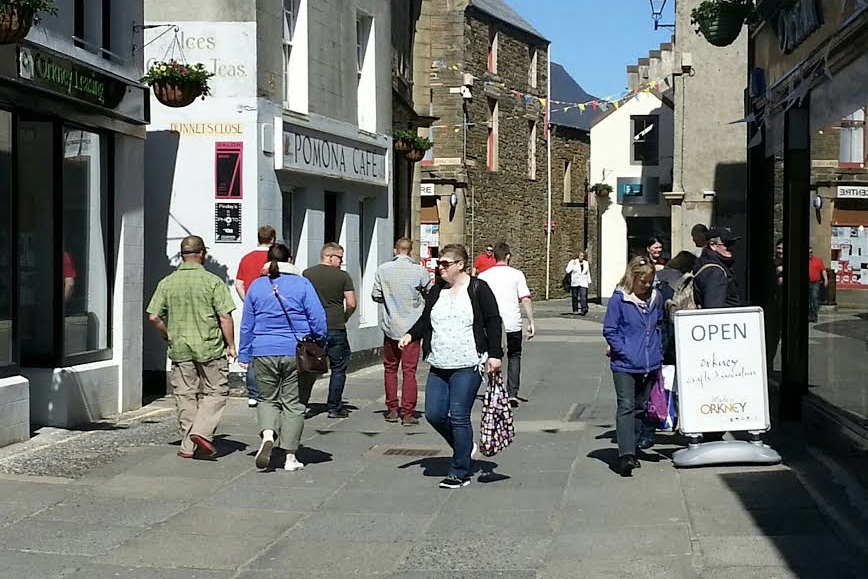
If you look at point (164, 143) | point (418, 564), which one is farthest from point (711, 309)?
point (164, 143)

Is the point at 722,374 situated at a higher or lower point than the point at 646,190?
lower

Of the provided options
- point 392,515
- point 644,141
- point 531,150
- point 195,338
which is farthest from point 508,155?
point 392,515

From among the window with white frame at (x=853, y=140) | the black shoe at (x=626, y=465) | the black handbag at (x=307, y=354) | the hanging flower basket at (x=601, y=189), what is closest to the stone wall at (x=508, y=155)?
the hanging flower basket at (x=601, y=189)

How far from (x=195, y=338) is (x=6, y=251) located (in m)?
1.92

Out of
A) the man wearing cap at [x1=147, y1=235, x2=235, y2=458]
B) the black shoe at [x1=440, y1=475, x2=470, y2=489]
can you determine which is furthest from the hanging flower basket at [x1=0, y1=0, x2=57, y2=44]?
the black shoe at [x1=440, y1=475, x2=470, y2=489]

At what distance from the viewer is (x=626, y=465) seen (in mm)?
10188

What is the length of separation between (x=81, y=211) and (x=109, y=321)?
126 centimetres

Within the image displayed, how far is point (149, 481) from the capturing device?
9992mm

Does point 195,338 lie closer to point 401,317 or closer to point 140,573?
point 401,317

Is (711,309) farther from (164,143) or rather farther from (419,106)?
(419,106)

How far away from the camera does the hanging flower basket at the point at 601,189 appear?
147 feet

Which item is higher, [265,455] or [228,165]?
[228,165]

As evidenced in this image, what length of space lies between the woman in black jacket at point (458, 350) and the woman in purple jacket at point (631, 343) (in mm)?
1092

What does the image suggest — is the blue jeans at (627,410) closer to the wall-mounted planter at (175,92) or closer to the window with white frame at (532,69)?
the wall-mounted planter at (175,92)
